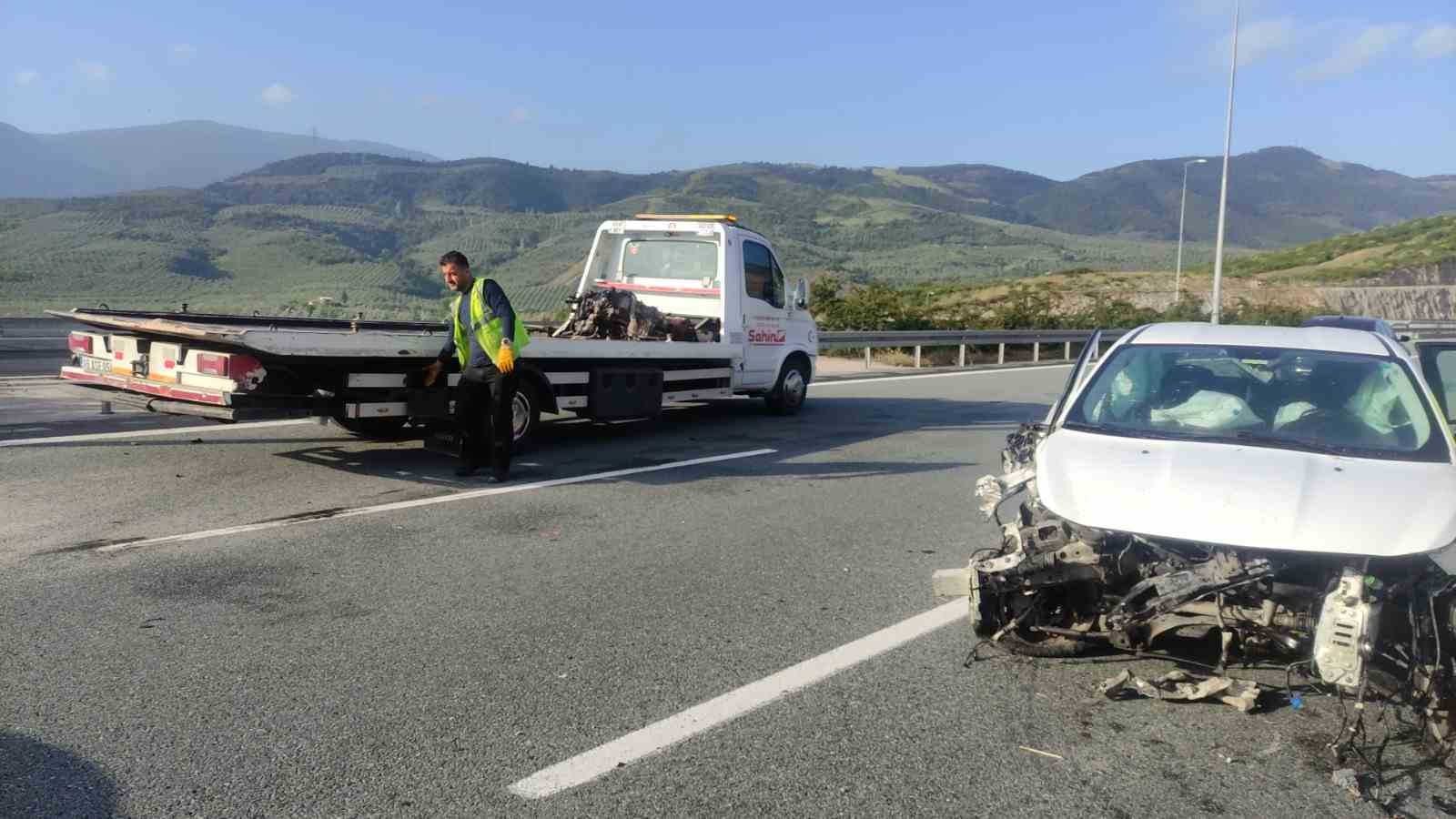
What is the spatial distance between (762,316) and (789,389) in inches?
46.4

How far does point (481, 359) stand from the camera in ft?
28.5

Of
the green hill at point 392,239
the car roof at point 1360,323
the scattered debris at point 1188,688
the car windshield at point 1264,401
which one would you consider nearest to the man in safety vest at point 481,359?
the car windshield at point 1264,401

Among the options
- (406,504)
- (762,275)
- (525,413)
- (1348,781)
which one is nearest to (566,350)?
(525,413)

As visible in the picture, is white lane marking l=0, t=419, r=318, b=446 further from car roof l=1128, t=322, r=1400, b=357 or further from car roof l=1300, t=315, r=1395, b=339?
car roof l=1300, t=315, r=1395, b=339

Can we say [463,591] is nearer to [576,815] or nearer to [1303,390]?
[576,815]

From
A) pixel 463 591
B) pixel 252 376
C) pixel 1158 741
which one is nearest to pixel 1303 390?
pixel 1158 741

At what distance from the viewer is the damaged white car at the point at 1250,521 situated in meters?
3.93

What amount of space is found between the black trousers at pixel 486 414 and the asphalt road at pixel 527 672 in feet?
1.85

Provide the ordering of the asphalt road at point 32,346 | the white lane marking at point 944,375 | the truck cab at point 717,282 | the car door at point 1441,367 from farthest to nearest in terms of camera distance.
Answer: the white lane marking at point 944,375, the truck cab at point 717,282, the asphalt road at point 32,346, the car door at point 1441,367

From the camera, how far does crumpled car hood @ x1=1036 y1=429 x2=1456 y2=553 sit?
13.2 ft

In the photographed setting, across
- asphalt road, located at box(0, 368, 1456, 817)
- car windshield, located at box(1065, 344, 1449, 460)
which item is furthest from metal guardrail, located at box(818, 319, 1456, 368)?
car windshield, located at box(1065, 344, 1449, 460)

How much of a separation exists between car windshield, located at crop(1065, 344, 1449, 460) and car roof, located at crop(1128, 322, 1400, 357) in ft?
0.22

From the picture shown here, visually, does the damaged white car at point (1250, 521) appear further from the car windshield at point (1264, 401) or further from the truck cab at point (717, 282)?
the truck cab at point (717, 282)

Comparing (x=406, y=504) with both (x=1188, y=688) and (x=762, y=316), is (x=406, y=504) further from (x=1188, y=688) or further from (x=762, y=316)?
(x=762, y=316)
